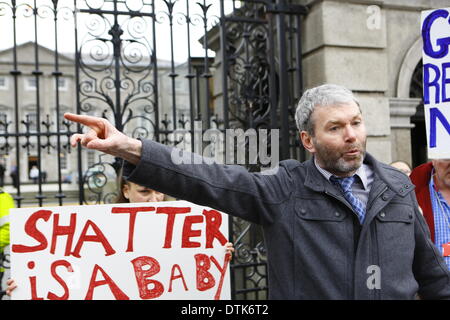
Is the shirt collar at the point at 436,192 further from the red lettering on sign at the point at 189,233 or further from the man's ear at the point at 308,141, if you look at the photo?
the red lettering on sign at the point at 189,233

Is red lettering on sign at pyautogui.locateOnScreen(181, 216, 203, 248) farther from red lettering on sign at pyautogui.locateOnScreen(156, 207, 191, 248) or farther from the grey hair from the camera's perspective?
the grey hair

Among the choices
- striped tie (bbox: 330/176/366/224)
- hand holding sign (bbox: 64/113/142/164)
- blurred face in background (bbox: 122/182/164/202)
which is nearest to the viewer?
hand holding sign (bbox: 64/113/142/164)

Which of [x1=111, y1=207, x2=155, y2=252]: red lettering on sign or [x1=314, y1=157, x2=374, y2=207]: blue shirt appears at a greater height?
[x1=314, y1=157, x2=374, y2=207]: blue shirt

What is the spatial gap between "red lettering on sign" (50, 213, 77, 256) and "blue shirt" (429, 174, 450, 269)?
209 cm

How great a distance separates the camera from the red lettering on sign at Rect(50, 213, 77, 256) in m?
2.87

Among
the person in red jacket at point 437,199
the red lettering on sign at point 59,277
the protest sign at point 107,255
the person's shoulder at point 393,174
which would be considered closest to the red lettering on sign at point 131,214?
the protest sign at point 107,255

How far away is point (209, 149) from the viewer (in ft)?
15.8

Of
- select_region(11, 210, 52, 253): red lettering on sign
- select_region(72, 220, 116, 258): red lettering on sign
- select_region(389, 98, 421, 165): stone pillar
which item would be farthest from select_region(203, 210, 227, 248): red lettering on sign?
select_region(389, 98, 421, 165): stone pillar

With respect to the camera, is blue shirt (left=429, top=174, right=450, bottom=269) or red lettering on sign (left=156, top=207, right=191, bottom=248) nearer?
blue shirt (left=429, top=174, right=450, bottom=269)

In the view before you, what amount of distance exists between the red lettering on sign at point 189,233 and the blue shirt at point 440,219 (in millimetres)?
1374

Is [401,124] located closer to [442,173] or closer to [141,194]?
[442,173]

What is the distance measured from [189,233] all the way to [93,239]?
0.57 m

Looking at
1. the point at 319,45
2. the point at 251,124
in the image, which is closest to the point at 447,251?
the point at 251,124

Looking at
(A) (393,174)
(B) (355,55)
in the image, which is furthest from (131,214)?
(B) (355,55)
